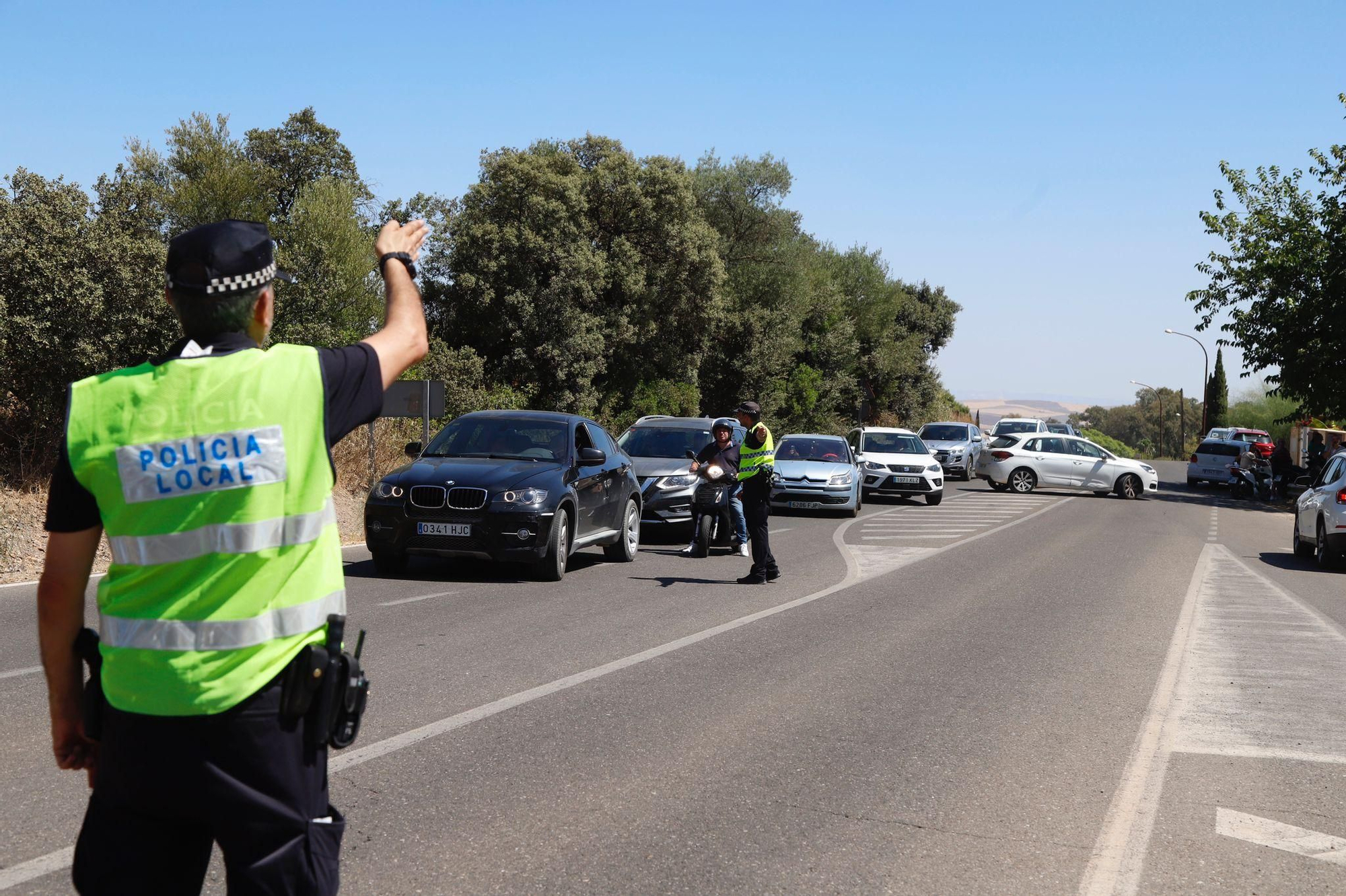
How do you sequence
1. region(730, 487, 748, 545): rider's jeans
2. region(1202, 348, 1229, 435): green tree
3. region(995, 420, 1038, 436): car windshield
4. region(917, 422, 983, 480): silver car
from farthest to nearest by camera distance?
region(1202, 348, 1229, 435): green tree
region(995, 420, 1038, 436): car windshield
region(917, 422, 983, 480): silver car
region(730, 487, 748, 545): rider's jeans

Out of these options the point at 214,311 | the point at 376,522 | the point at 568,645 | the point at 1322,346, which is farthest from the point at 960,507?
the point at 214,311

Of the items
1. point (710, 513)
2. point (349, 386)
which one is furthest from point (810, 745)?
point (710, 513)

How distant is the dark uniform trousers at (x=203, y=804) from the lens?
227 centimetres

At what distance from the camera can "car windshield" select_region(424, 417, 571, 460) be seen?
A: 13.4 meters

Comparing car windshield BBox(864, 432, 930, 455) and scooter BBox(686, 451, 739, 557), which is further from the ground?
car windshield BBox(864, 432, 930, 455)

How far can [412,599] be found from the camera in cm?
1107

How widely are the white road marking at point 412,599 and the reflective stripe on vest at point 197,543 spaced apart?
335 inches

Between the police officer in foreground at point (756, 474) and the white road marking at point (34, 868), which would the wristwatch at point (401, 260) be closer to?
the white road marking at point (34, 868)

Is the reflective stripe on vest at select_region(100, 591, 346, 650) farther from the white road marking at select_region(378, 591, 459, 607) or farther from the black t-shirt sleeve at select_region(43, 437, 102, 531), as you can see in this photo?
→ the white road marking at select_region(378, 591, 459, 607)

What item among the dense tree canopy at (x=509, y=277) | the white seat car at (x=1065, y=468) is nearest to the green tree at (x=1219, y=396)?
the dense tree canopy at (x=509, y=277)

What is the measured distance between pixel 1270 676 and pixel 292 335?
56.6ft

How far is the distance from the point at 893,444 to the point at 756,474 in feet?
56.3

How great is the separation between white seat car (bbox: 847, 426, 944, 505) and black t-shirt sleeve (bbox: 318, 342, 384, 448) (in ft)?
81.4

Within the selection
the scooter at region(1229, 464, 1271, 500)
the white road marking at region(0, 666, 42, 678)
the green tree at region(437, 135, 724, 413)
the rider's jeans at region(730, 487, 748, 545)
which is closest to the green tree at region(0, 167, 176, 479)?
the rider's jeans at region(730, 487, 748, 545)
